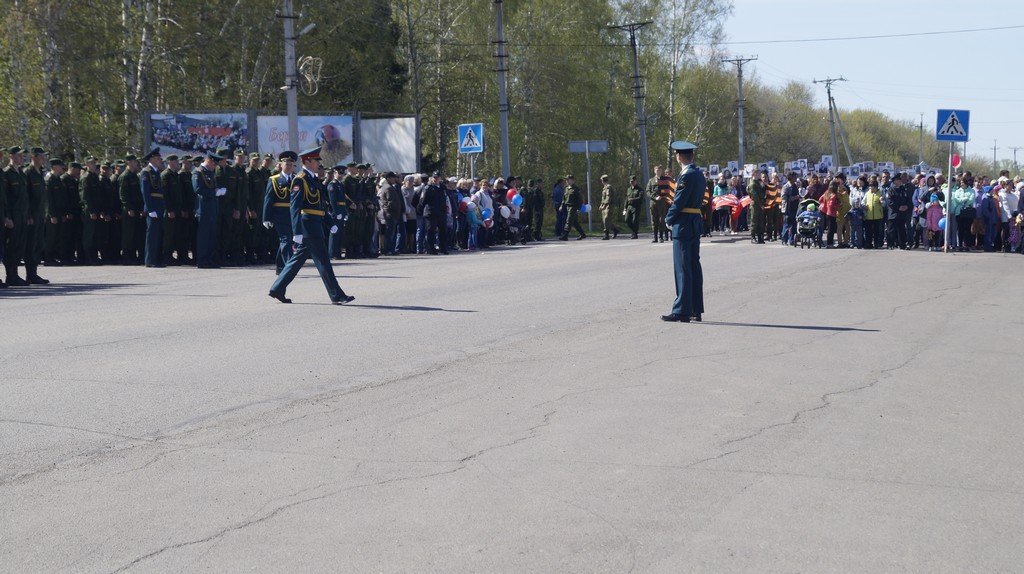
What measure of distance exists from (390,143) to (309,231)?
24001mm

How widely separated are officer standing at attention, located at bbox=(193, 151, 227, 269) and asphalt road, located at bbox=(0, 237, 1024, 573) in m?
6.01

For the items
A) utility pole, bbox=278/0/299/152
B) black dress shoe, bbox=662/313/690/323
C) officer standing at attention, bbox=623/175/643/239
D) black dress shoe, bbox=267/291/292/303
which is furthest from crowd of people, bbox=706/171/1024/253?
black dress shoe, bbox=267/291/292/303

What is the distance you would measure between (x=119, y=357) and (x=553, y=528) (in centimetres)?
590

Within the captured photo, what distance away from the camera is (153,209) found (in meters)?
20.7

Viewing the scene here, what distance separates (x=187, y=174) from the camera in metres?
21.1

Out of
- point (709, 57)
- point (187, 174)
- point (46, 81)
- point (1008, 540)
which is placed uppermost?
point (709, 57)

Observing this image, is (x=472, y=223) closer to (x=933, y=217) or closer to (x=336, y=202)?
(x=336, y=202)

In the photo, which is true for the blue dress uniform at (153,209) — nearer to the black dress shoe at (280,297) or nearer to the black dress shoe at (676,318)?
the black dress shoe at (280,297)

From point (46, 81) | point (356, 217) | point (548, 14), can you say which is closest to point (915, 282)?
point (356, 217)

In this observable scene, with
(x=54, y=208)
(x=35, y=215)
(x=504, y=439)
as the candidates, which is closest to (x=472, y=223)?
(x=54, y=208)

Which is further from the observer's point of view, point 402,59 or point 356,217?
point 402,59

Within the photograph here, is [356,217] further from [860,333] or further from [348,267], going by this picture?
[860,333]

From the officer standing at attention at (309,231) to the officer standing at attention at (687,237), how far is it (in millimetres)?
4003

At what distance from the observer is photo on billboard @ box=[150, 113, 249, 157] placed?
3259 cm
